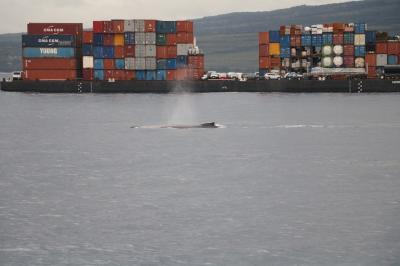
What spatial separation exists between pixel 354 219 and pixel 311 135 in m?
38.2

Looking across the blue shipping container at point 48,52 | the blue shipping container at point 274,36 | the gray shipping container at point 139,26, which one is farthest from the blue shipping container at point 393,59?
the blue shipping container at point 48,52

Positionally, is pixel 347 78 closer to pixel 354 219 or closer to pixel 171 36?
pixel 171 36

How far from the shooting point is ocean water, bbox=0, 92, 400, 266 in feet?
99.5

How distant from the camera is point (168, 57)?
162 meters

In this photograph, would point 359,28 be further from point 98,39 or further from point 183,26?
point 98,39

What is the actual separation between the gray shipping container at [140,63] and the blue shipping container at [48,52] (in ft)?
36.5

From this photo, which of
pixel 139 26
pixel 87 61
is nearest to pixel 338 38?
pixel 139 26

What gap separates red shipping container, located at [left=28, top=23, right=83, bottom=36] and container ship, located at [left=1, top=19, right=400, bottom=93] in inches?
6.8

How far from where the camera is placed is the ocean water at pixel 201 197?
30312mm

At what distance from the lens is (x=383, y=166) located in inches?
1987

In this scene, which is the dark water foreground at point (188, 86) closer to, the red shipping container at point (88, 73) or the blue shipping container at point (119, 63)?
the red shipping container at point (88, 73)

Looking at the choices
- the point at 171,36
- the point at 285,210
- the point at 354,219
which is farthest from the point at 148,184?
the point at 171,36

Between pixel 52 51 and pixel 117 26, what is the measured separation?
1205 centimetres

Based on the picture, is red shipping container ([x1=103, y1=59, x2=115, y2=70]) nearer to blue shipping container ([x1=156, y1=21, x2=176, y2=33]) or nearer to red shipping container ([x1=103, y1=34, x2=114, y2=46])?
red shipping container ([x1=103, y1=34, x2=114, y2=46])
